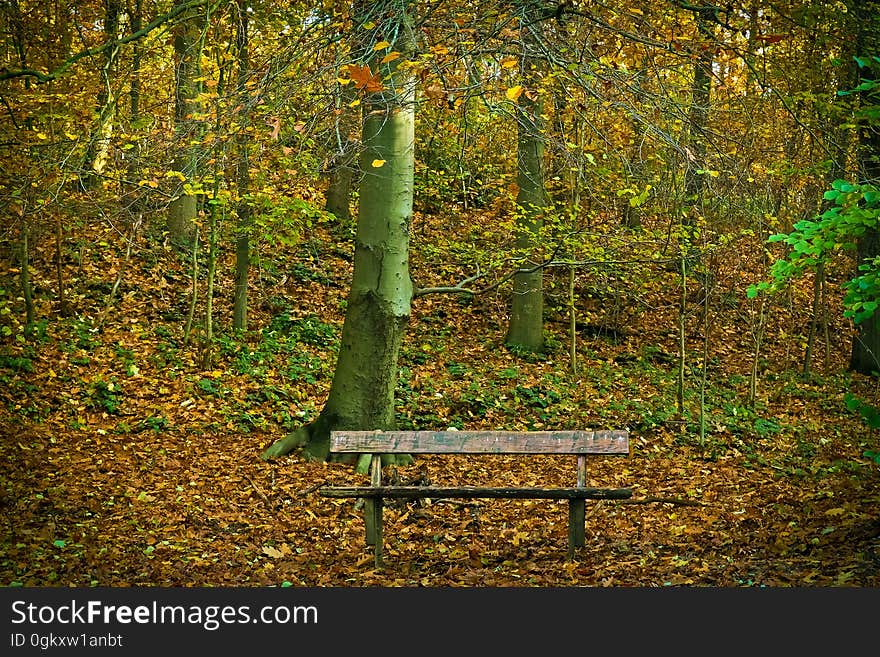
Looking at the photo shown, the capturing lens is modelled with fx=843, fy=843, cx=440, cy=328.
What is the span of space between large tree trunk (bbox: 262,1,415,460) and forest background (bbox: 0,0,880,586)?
0.11 ft

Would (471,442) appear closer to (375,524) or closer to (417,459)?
(375,524)

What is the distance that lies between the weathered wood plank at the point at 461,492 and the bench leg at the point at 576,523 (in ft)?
0.51

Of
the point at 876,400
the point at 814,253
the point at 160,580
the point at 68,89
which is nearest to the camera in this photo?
the point at 814,253

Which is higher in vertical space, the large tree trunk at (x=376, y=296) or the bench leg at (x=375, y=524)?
the large tree trunk at (x=376, y=296)

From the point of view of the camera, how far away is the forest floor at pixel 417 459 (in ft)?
20.1

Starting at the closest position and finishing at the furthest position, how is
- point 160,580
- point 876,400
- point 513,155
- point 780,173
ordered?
point 160,580
point 780,173
point 876,400
point 513,155

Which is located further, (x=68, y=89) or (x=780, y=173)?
(x=68, y=89)

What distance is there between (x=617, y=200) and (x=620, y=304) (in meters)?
1.98

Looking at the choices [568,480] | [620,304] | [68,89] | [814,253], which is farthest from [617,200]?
[814,253]

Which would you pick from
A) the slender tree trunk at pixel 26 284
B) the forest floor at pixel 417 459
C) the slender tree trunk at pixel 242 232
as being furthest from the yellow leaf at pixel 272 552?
the slender tree trunk at pixel 26 284

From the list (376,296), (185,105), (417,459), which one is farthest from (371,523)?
(185,105)

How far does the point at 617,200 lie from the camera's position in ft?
52.7

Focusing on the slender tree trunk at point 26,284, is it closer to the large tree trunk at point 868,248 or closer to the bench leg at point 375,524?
the bench leg at point 375,524

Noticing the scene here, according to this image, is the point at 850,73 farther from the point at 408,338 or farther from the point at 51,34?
the point at 51,34
